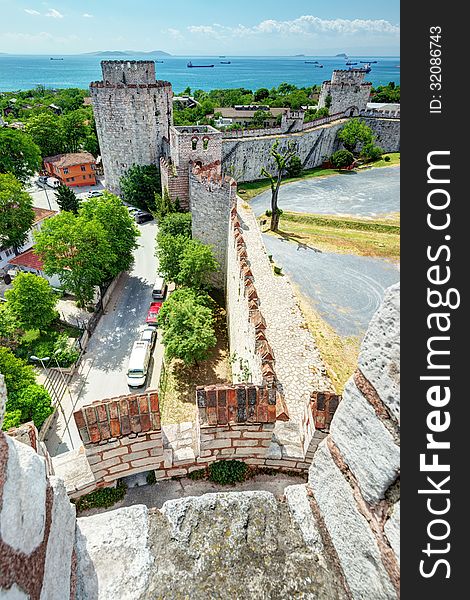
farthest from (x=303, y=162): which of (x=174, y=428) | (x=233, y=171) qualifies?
(x=174, y=428)

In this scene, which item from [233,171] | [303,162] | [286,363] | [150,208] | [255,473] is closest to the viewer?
A: [255,473]

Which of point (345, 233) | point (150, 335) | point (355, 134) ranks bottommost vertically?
point (150, 335)

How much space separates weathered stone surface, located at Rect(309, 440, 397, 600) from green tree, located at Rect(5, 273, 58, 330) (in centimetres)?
1750

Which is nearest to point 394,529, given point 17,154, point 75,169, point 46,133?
point 17,154

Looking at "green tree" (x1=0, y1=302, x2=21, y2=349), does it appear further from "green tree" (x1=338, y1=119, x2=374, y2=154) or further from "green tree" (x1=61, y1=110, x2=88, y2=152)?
"green tree" (x1=338, y1=119, x2=374, y2=154)

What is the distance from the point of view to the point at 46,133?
1826 inches

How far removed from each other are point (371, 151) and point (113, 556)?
4947 cm

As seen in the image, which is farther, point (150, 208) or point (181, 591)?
point (150, 208)

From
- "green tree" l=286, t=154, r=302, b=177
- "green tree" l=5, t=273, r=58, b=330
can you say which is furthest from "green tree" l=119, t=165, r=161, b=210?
"green tree" l=286, t=154, r=302, b=177

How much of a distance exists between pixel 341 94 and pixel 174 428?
5481cm

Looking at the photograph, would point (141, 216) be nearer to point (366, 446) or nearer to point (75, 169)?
point (75, 169)

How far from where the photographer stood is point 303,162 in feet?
146

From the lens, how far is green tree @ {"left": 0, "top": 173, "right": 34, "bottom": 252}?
80.7ft

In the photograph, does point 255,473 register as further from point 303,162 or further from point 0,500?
point 303,162
